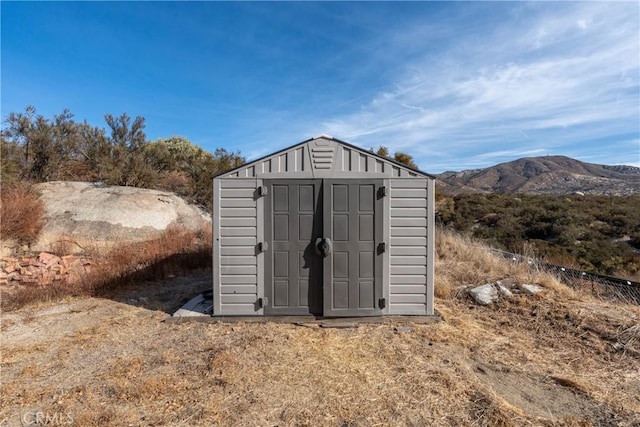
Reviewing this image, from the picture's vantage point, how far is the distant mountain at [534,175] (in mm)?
43812

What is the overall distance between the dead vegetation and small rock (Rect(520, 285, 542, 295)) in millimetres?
355

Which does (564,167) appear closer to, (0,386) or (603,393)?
(603,393)

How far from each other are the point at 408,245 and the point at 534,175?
58285mm

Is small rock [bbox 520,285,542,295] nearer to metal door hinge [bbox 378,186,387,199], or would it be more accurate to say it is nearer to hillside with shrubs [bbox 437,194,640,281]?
hillside with shrubs [bbox 437,194,640,281]

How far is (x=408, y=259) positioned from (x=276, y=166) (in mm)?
2374

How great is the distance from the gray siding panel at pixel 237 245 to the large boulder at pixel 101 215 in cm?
561

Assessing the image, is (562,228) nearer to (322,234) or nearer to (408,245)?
(408,245)

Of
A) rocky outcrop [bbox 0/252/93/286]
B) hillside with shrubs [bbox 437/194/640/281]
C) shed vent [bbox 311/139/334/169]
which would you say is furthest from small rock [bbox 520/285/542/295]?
rocky outcrop [bbox 0/252/93/286]

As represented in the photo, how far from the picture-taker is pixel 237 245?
4.84 meters

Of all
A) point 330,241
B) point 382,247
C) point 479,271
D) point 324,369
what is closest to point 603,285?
point 479,271

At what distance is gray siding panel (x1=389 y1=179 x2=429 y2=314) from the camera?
4828 mm

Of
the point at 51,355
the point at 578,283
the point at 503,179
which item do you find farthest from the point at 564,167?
the point at 51,355

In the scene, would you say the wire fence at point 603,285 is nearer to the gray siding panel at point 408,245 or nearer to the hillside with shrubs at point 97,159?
the gray siding panel at point 408,245

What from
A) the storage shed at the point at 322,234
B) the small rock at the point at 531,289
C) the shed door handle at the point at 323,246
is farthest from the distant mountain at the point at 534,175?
the shed door handle at the point at 323,246
